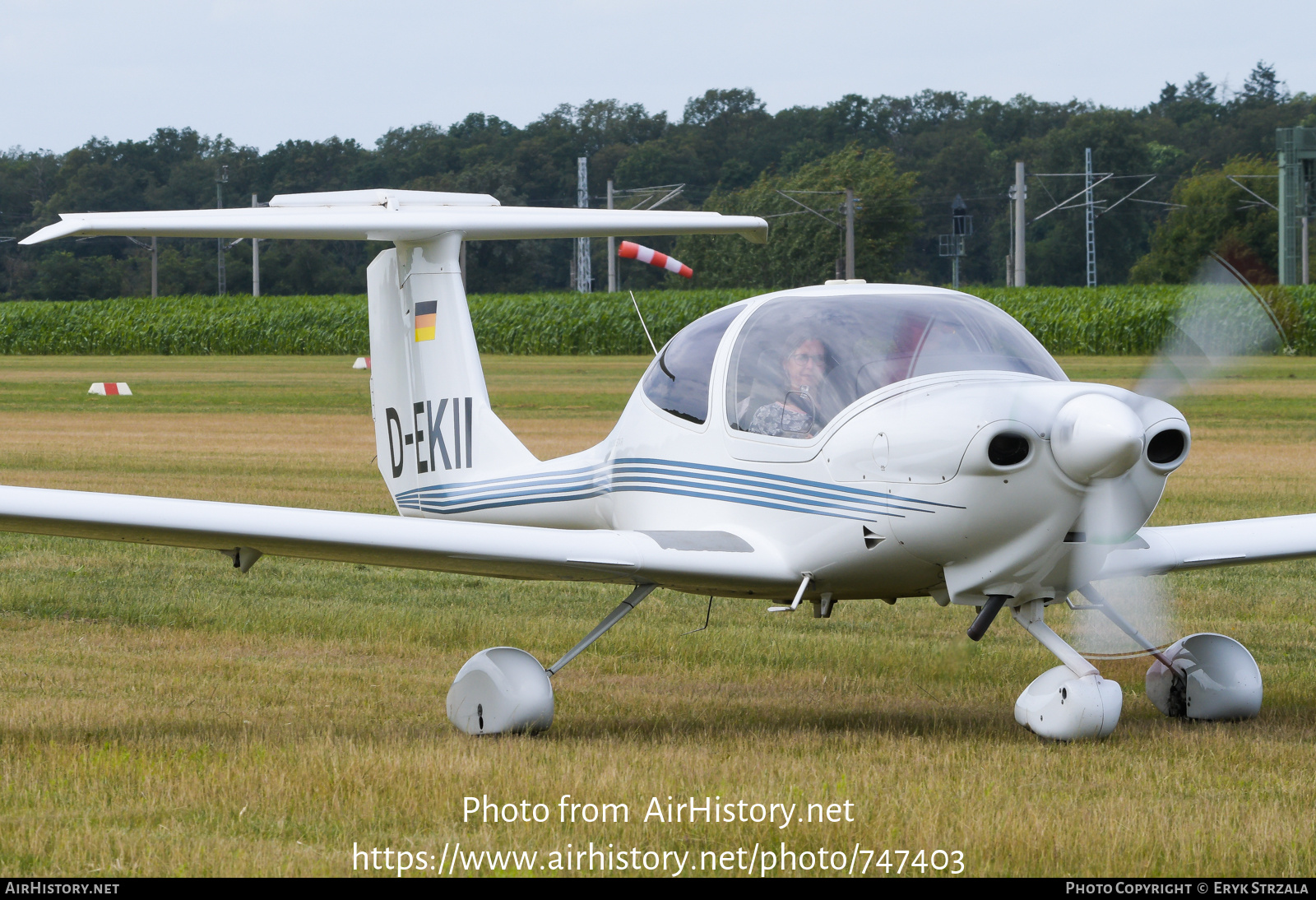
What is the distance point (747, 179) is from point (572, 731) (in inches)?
4632

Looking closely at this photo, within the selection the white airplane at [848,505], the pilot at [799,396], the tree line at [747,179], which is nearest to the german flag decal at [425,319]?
the white airplane at [848,505]

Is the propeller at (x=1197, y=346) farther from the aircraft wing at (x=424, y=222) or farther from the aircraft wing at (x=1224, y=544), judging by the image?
the aircraft wing at (x=424, y=222)

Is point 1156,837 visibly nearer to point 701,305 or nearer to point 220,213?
point 220,213

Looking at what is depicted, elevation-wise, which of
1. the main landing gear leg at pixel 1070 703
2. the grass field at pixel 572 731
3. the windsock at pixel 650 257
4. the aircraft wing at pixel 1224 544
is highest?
the windsock at pixel 650 257

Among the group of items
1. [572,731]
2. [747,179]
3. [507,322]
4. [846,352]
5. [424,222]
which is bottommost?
[572,731]

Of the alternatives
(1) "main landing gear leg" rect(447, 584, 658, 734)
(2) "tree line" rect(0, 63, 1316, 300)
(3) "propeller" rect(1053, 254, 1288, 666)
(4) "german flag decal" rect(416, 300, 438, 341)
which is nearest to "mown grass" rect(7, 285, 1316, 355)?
(2) "tree line" rect(0, 63, 1316, 300)

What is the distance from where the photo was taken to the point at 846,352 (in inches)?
274

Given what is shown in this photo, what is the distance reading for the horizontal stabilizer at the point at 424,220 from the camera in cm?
850

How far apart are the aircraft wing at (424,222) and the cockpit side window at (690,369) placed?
38.1 inches

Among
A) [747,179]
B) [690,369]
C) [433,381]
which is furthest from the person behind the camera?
[747,179]

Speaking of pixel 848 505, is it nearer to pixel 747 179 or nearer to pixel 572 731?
pixel 572 731

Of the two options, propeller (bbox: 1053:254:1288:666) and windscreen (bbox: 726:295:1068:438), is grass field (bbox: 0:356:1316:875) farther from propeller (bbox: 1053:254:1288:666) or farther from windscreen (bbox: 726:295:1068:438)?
windscreen (bbox: 726:295:1068:438)

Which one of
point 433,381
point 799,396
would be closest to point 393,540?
point 799,396
